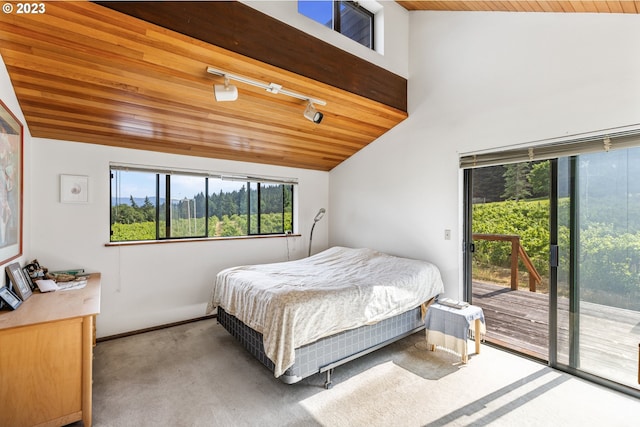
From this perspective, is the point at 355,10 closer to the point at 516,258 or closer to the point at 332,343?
the point at 516,258

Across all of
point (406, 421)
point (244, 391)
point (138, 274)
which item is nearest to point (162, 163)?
point (138, 274)

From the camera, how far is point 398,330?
2.83m

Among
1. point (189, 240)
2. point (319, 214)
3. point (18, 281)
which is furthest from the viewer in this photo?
point (319, 214)

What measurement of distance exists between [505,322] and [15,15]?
14.7ft

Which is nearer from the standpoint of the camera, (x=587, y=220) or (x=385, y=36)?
(x=587, y=220)

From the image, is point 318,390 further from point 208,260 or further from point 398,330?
point 208,260

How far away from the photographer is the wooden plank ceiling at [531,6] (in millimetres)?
2127

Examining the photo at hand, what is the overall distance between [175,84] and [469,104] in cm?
280

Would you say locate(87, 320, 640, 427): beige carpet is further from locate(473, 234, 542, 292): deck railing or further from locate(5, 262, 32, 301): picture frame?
locate(5, 262, 32, 301): picture frame

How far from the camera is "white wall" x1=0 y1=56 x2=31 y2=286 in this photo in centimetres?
193

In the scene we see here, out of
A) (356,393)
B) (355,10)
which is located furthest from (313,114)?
(356,393)

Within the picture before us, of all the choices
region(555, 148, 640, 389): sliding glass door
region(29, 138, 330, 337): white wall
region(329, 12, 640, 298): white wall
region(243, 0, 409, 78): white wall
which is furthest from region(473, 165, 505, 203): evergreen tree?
region(29, 138, 330, 337): white wall

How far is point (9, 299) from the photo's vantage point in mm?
1843

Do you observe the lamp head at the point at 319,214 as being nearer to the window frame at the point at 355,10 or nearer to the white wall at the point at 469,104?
the white wall at the point at 469,104
